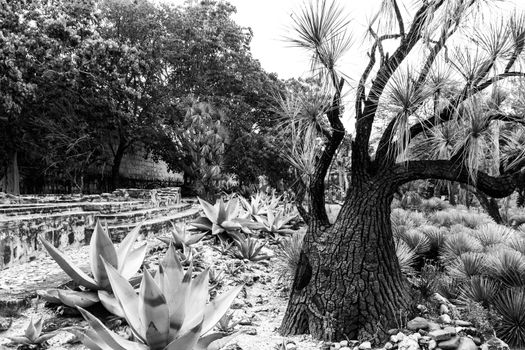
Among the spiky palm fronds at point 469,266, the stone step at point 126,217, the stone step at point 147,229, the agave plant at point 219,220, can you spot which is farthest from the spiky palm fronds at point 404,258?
the stone step at point 126,217

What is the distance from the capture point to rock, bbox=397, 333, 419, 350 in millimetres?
2777

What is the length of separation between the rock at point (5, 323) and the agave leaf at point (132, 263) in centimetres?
69

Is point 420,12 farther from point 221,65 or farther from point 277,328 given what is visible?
point 221,65

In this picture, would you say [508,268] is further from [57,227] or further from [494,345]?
[57,227]

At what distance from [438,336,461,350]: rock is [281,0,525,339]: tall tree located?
356mm

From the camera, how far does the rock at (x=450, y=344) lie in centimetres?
278

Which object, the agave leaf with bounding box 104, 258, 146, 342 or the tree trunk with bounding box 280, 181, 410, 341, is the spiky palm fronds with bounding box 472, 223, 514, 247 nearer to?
the tree trunk with bounding box 280, 181, 410, 341

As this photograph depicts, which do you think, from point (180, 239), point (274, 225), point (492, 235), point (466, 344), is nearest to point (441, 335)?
point (466, 344)

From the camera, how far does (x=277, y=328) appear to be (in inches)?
131

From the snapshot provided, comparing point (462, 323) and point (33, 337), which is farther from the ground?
point (33, 337)

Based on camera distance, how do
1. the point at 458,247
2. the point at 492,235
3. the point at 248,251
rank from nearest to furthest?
the point at 248,251 < the point at 458,247 < the point at 492,235

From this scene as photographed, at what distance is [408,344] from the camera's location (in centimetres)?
280

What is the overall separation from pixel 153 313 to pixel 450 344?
201cm

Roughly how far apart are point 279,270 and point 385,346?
1770mm
